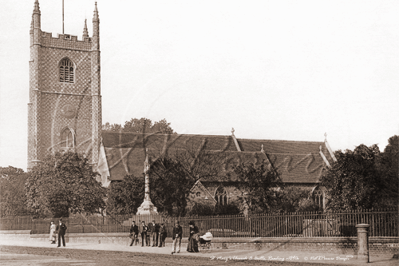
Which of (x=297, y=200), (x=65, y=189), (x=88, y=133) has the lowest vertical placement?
(x=297, y=200)

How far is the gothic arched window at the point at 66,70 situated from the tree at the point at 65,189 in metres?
24.6

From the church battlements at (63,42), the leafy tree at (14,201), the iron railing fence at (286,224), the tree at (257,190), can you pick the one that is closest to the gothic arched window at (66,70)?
the church battlements at (63,42)

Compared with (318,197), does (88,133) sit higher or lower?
higher

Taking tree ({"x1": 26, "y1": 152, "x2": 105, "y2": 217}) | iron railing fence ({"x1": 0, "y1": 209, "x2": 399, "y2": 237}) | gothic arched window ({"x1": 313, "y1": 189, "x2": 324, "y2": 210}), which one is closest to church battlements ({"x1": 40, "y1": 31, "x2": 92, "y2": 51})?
tree ({"x1": 26, "y1": 152, "x2": 105, "y2": 217})

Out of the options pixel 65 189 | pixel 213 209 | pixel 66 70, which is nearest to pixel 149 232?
pixel 65 189

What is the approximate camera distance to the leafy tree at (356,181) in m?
40.5

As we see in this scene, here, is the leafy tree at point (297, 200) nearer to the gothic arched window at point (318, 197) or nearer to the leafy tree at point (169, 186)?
the gothic arched window at point (318, 197)

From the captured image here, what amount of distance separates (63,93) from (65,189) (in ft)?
94.8

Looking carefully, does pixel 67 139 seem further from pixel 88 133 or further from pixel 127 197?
pixel 127 197

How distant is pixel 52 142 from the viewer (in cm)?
7344

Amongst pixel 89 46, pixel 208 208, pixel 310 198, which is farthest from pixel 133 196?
pixel 89 46

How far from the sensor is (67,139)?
244 feet

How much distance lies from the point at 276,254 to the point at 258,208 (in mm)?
24892

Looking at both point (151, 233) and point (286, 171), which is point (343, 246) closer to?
point (151, 233)
